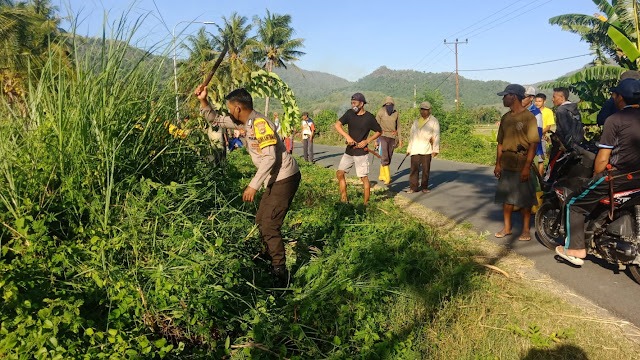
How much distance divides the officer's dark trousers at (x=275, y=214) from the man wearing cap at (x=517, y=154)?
314 centimetres

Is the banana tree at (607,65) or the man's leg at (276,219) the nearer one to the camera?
the man's leg at (276,219)

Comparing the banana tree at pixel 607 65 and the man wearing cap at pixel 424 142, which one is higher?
the banana tree at pixel 607 65

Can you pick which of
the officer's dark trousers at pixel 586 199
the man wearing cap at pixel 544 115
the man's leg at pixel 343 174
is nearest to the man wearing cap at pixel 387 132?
the man's leg at pixel 343 174

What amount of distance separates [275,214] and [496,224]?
421cm

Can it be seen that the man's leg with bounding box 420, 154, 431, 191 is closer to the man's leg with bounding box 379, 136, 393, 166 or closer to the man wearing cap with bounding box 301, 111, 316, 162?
the man's leg with bounding box 379, 136, 393, 166

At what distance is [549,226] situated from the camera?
5.79 meters

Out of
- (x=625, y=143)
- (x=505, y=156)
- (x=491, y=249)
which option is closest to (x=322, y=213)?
(x=491, y=249)

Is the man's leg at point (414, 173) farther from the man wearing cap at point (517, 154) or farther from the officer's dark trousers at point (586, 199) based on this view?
the officer's dark trousers at point (586, 199)

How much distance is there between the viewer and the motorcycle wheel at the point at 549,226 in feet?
18.5

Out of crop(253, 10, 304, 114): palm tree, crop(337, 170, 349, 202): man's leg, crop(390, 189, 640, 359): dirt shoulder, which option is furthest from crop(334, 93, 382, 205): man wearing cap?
crop(253, 10, 304, 114): palm tree

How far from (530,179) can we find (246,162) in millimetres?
8147

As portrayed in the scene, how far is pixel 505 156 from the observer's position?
6.23 metres

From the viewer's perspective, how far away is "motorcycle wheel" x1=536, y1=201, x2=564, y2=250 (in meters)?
5.64

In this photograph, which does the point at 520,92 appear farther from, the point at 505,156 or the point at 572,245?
the point at 572,245
